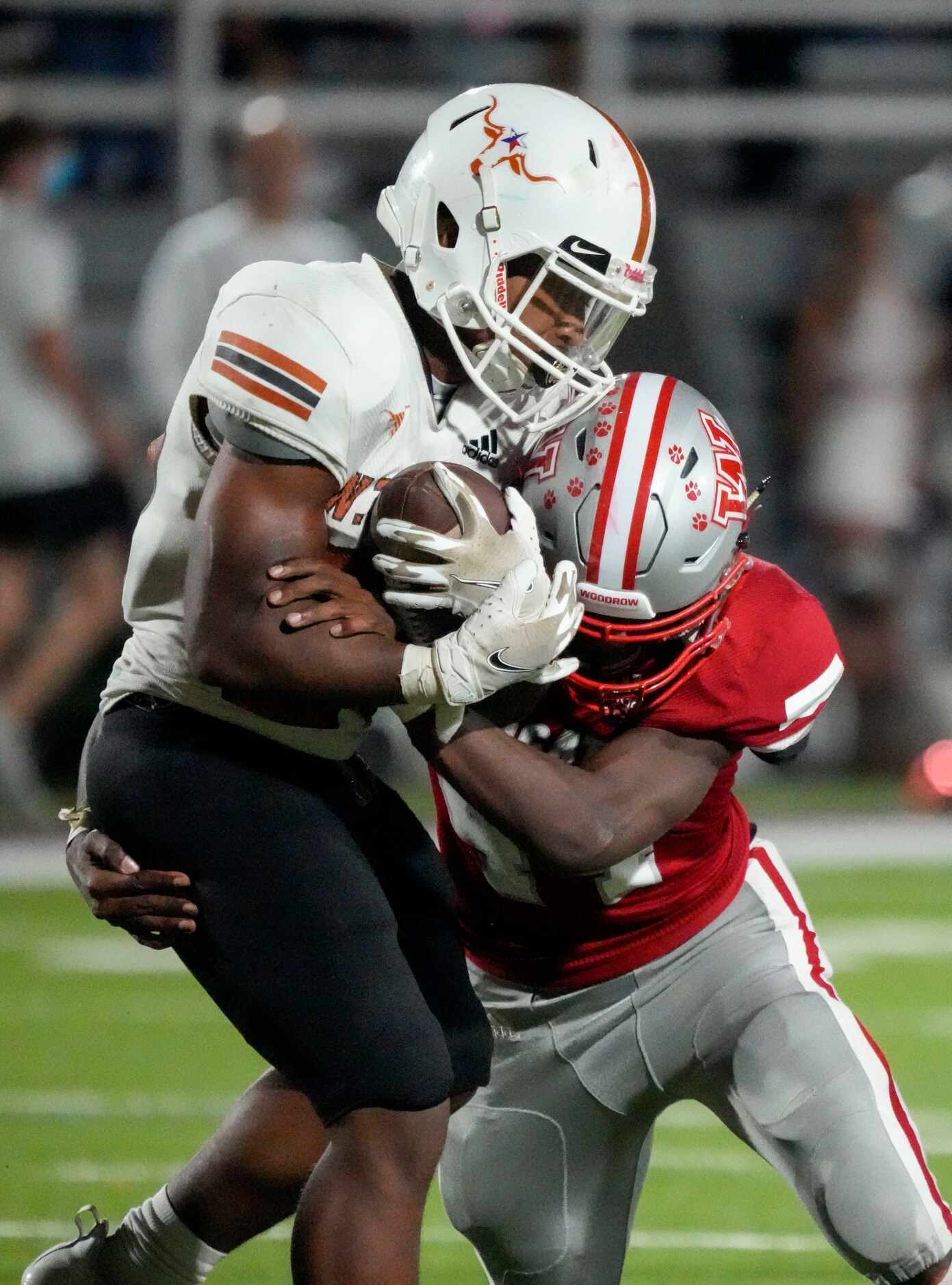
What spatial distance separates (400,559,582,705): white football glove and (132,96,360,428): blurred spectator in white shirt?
14.3ft

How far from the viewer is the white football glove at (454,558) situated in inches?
95.3

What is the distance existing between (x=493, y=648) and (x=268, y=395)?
1.23 feet

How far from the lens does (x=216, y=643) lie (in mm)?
2400

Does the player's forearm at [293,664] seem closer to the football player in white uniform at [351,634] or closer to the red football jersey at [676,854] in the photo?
the football player in white uniform at [351,634]

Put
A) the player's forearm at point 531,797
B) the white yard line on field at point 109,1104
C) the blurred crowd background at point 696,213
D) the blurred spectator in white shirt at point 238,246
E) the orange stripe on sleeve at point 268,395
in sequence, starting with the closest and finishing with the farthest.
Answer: the orange stripe on sleeve at point 268,395
the player's forearm at point 531,797
the white yard line on field at point 109,1104
the blurred spectator in white shirt at point 238,246
the blurred crowd background at point 696,213

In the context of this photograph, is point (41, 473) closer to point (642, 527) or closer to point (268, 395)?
point (642, 527)

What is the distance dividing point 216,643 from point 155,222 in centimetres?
653

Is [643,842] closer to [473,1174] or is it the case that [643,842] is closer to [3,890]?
[473,1174]

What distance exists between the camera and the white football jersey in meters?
2.39

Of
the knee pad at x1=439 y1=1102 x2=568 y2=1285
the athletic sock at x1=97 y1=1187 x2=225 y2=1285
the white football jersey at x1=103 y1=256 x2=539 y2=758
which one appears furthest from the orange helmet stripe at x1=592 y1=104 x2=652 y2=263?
the athletic sock at x1=97 y1=1187 x2=225 y2=1285

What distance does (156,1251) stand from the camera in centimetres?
288

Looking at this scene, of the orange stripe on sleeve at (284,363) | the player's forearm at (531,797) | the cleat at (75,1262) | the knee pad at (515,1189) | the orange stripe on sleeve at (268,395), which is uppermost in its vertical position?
the orange stripe on sleeve at (284,363)

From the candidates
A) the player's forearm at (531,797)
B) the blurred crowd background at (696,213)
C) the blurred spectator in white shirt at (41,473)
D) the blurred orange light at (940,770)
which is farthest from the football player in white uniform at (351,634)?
the blurred orange light at (940,770)

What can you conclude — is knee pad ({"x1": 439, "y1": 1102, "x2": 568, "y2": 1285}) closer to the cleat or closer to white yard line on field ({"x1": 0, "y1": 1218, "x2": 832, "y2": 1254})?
the cleat
